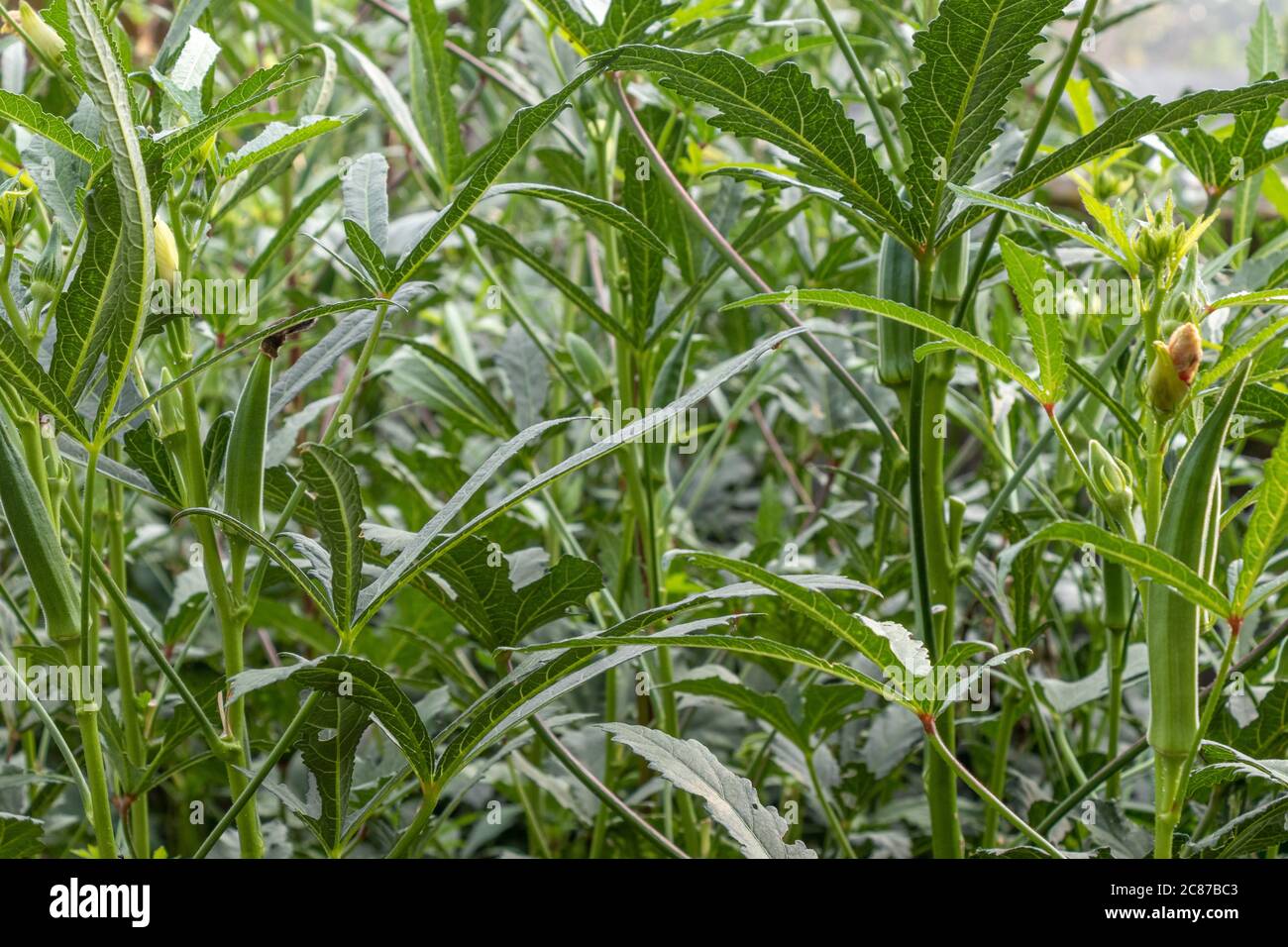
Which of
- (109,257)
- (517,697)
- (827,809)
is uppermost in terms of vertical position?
(109,257)

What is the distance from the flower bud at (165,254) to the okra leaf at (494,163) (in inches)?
4.7

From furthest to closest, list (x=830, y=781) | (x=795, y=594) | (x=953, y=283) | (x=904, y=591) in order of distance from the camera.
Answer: (x=904, y=591) < (x=830, y=781) < (x=953, y=283) < (x=795, y=594)

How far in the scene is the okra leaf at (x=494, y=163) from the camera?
50cm

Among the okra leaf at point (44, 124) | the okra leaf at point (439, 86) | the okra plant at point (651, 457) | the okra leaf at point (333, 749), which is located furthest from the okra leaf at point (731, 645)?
the okra leaf at point (439, 86)

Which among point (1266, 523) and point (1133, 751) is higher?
point (1266, 523)

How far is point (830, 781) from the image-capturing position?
2.90 feet

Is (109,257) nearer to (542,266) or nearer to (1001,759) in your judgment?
(542,266)

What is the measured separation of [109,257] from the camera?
0.48 meters

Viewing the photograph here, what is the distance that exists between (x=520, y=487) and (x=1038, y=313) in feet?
0.82

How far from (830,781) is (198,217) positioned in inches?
24.4

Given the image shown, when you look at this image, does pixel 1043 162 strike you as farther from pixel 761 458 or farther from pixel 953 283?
pixel 761 458

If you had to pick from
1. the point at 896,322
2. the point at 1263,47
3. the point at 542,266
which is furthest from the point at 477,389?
the point at 1263,47

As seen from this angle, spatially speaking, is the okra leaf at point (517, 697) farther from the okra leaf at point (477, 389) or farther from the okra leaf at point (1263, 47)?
the okra leaf at point (1263, 47)
